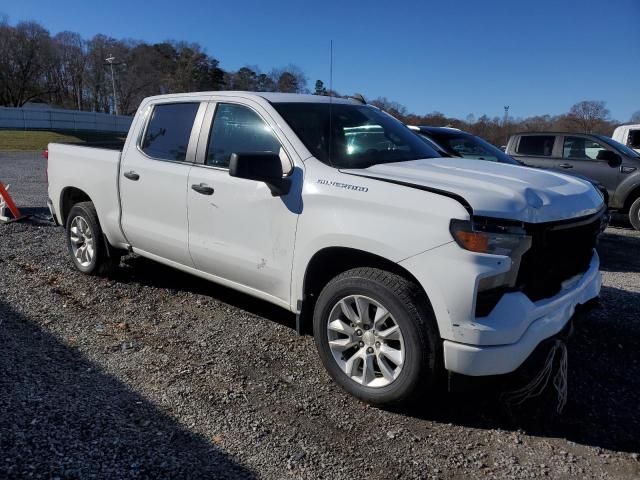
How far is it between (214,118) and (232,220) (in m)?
0.92

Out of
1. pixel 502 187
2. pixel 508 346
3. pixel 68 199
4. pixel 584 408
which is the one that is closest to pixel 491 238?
pixel 502 187

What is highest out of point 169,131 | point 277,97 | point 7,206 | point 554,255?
point 277,97

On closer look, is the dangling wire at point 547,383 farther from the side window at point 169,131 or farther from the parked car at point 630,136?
the parked car at point 630,136

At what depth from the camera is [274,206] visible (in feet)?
12.1

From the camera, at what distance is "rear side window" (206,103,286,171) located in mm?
3939

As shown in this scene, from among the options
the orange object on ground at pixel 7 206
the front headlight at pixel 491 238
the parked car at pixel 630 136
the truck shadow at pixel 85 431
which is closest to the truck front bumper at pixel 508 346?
the front headlight at pixel 491 238

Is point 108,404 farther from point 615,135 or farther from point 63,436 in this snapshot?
point 615,135

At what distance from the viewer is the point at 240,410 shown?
326 centimetres

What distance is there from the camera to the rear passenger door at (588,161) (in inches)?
406

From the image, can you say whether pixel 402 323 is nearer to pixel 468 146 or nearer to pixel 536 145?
pixel 468 146

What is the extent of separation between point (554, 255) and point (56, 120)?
5862cm

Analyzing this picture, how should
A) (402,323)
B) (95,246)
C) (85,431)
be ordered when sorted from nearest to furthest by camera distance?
(85,431)
(402,323)
(95,246)

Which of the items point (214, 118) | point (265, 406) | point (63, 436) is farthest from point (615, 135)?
point (63, 436)

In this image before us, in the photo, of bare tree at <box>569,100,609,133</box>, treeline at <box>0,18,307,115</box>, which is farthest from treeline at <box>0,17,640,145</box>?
bare tree at <box>569,100,609,133</box>
